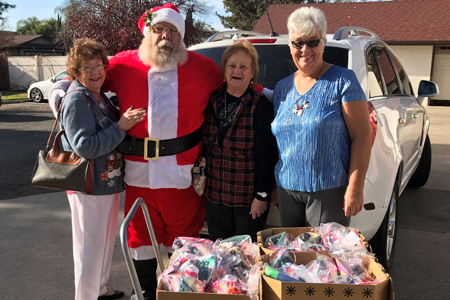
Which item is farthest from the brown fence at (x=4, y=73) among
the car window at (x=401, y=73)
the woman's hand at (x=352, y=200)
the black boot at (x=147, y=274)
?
the woman's hand at (x=352, y=200)

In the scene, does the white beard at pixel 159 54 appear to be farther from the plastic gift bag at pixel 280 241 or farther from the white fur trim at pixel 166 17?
the plastic gift bag at pixel 280 241

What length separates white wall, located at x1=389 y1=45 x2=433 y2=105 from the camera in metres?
17.2

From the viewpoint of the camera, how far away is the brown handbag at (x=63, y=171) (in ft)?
7.91

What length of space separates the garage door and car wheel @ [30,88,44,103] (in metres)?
17.1

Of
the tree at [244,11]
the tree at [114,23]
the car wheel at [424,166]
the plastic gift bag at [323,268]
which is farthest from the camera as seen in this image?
the tree at [244,11]

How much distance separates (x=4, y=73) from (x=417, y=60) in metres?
22.0

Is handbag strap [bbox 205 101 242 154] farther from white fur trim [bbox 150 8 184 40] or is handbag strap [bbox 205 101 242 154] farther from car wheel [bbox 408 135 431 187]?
car wheel [bbox 408 135 431 187]

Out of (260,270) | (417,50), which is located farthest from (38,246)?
(417,50)

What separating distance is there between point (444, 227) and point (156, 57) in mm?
3500

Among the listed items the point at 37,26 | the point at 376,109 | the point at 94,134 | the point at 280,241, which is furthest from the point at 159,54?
the point at 37,26

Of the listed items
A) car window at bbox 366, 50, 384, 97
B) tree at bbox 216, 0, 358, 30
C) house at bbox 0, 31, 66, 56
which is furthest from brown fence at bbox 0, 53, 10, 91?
car window at bbox 366, 50, 384, 97

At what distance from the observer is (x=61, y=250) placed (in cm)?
376

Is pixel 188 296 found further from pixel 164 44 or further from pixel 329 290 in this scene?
pixel 164 44

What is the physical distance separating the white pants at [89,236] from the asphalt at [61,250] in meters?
0.51
